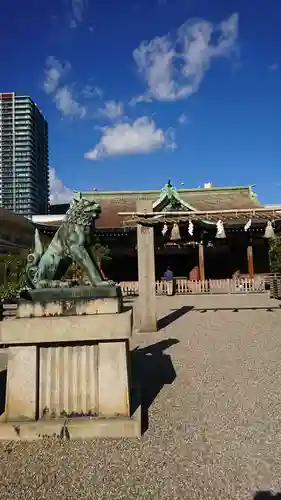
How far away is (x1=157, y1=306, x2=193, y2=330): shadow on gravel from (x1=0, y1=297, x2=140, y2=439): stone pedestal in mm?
A: 6162

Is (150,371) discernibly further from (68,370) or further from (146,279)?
(146,279)

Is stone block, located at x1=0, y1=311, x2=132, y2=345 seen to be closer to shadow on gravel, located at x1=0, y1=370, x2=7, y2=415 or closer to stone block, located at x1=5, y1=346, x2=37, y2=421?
stone block, located at x1=5, y1=346, x2=37, y2=421

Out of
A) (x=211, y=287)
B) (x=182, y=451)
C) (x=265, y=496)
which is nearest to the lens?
(x=265, y=496)

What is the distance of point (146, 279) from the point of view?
926 centimetres

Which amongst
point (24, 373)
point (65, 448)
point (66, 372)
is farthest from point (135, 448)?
point (24, 373)

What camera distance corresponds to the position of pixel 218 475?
2.83 meters

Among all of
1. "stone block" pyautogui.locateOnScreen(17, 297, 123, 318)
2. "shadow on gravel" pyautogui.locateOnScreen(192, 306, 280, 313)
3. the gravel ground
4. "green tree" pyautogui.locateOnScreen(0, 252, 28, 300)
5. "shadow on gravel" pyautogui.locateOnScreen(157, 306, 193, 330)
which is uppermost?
"green tree" pyautogui.locateOnScreen(0, 252, 28, 300)

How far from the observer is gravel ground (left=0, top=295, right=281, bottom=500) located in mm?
2676

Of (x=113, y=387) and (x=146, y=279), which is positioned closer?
(x=113, y=387)

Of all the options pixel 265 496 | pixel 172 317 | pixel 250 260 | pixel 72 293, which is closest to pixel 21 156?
pixel 250 260

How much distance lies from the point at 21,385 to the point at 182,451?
1.56 meters

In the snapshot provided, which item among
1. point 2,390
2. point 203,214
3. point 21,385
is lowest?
point 2,390

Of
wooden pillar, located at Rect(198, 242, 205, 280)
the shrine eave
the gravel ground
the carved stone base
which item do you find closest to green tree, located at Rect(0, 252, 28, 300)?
the shrine eave

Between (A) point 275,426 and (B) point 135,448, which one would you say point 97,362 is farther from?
(A) point 275,426
